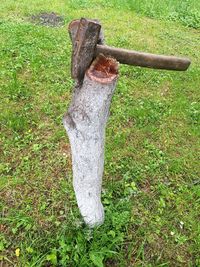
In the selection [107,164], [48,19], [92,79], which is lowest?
[48,19]

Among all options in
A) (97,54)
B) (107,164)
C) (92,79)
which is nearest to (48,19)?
(107,164)

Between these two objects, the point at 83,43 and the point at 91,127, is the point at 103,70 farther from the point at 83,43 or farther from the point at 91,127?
the point at 91,127

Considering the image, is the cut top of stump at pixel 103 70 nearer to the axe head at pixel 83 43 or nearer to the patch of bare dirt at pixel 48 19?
the axe head at pixel 83 43

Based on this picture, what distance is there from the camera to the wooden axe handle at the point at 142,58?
2359mm

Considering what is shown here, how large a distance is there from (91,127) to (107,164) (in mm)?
1409

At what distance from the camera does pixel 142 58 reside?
7.77ft

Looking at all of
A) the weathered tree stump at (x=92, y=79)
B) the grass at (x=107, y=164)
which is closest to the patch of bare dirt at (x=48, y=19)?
the grass at (x=107, y=164)

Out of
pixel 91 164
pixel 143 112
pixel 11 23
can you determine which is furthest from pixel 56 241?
pixel 11 23

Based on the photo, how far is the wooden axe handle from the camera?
2.36m

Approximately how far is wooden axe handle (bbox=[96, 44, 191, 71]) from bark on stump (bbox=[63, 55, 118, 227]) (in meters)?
0.06

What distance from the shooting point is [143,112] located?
4.66 meters

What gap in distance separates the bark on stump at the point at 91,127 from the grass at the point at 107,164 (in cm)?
29

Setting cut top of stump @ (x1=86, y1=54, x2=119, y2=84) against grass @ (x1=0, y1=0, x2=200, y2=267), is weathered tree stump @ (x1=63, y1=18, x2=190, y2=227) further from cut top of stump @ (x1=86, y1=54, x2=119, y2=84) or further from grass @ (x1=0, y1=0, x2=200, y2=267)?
grass @ (x1=0, y1=0, x2=200, y2=267)

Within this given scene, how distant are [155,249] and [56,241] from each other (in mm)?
878
